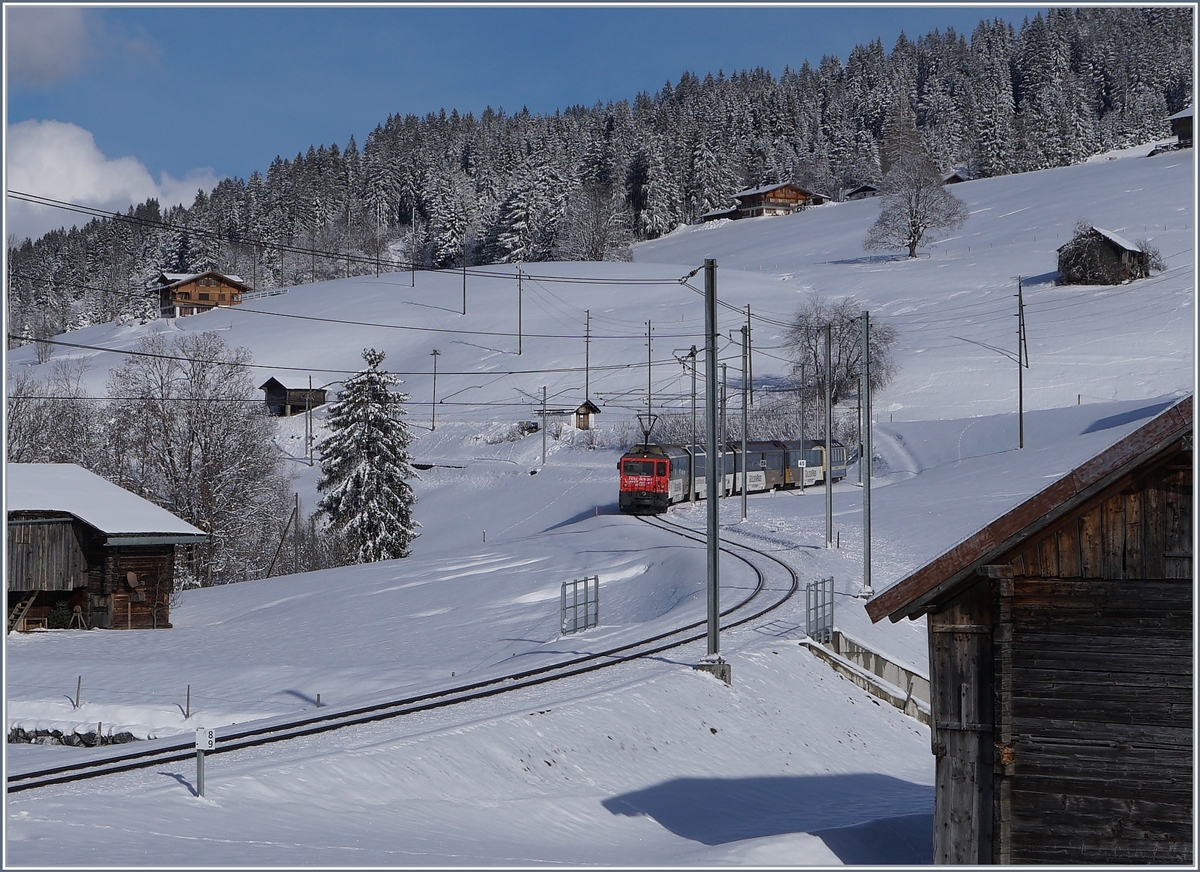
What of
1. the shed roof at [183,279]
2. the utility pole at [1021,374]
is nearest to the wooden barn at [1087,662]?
the utility pole at [1021,374]

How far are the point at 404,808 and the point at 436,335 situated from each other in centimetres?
9925

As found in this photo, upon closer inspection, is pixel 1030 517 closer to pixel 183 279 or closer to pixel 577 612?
pixel 577 612

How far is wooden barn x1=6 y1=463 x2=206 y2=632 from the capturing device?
34625mm

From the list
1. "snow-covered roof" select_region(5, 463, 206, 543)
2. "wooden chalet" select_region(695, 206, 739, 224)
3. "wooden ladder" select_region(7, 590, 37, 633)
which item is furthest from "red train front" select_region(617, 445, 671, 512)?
"wooden chalet" select_region(695, 206, 739, 224)

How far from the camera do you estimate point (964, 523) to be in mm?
44469

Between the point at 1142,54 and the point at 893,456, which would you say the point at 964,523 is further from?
the point at 1142,54

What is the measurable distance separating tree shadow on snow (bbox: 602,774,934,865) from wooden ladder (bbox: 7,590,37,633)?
25197 millimetres

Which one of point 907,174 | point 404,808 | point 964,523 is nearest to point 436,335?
point 907,174

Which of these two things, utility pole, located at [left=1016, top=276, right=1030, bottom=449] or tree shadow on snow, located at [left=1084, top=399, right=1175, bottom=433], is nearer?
tree shadow on snow, located at [left=1084, top=399, right=1175, bottom=433]

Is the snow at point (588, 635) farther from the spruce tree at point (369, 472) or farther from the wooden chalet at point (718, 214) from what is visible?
the wooden chalet at point (718, 214)

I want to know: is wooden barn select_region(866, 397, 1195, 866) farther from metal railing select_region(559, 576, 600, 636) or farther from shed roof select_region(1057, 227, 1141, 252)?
shed roof select_region(1057, 227, 1141, 252)

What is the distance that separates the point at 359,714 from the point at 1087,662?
1297cm

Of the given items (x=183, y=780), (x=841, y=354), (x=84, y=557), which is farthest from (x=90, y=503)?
(x=841, y=354)

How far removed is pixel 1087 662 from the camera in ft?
36.4
